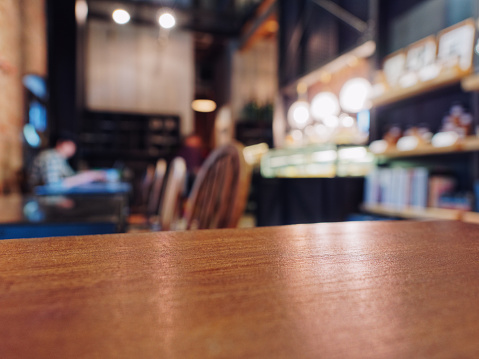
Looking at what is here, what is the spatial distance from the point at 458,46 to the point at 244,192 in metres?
2.36

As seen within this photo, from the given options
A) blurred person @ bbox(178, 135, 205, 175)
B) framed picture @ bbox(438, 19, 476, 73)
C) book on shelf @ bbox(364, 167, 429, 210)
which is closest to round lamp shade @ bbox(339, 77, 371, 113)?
book on shelf @ bbox(364, 167, 429, 210)

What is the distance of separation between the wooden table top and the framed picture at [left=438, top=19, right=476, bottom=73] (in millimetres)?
2511

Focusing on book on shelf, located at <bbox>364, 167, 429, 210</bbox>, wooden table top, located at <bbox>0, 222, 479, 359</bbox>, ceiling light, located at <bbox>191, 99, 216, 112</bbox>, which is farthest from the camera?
ceiling light, located at <bbox>191, 99, 216, 112</bbox>

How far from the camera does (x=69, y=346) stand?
0.17 meters

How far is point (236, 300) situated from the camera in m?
0.23

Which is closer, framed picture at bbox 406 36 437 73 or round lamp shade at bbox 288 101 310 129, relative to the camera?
framed picture at bbox 406 36 437 73

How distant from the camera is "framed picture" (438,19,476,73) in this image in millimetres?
2377

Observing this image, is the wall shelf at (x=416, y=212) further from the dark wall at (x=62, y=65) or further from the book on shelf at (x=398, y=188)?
the dark wall at (x=62, y=65)

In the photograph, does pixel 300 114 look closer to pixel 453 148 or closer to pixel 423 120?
pixel 423 120

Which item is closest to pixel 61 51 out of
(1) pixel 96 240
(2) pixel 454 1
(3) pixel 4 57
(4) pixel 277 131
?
(3) pixel 4 57

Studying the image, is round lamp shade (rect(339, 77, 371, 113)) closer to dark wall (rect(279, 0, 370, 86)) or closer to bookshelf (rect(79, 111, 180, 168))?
dark wall (rect(279, 0, 370, 86))

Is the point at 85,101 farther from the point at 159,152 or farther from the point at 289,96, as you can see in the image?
the point at 289,96

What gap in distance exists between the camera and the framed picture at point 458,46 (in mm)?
2377

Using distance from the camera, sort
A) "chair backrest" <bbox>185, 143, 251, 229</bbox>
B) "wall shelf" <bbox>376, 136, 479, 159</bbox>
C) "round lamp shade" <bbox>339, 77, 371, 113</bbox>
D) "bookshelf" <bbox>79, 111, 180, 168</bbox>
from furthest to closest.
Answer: "bookshelf" <bbox>79, 111, 180, 168</bbox> → "round lamp shade" <bbox>339, 77, 371, 113</bbox> → "wall shelf" <bbox>376, 136, 479, 159</bbox> → "chair backrest" <bbox>185, 143, 251, 229</bbox>
